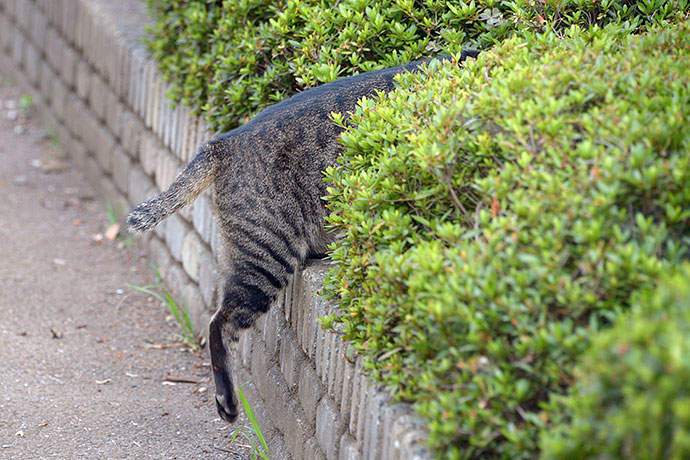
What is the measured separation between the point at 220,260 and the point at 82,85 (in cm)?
384

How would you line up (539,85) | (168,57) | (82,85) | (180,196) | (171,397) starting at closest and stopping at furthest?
(539,85), (180,196), (171,397), (168,57), (82,85)

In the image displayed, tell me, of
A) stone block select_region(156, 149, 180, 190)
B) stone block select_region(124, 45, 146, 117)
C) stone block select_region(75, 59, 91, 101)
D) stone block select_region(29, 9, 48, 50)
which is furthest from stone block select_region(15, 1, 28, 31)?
stone block select_region(156, 149, 180, 190)

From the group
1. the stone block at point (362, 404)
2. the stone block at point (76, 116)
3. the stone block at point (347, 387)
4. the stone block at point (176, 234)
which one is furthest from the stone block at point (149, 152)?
the stone block at point (362, 404)

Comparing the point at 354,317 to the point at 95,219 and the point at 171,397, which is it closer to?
the point at 171,397

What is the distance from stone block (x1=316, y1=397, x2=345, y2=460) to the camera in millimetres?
2535

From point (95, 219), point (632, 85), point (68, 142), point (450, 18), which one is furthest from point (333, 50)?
point (68, 142)

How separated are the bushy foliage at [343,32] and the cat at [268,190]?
308 mm

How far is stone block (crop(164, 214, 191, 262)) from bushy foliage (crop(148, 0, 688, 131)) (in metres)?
0.91

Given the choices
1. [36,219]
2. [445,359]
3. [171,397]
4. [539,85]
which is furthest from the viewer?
[36,219]

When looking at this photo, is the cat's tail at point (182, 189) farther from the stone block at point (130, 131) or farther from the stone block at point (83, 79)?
the stone block at point (83, 79)

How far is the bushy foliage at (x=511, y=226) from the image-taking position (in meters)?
1.81

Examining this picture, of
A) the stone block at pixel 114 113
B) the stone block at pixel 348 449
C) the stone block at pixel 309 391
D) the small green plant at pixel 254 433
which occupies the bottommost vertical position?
the stone block at pixel 114 113

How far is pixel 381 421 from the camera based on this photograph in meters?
2.12

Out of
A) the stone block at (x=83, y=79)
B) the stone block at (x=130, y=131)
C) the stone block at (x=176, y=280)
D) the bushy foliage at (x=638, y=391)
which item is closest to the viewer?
the bushy foliage at (x=638, y=391)
